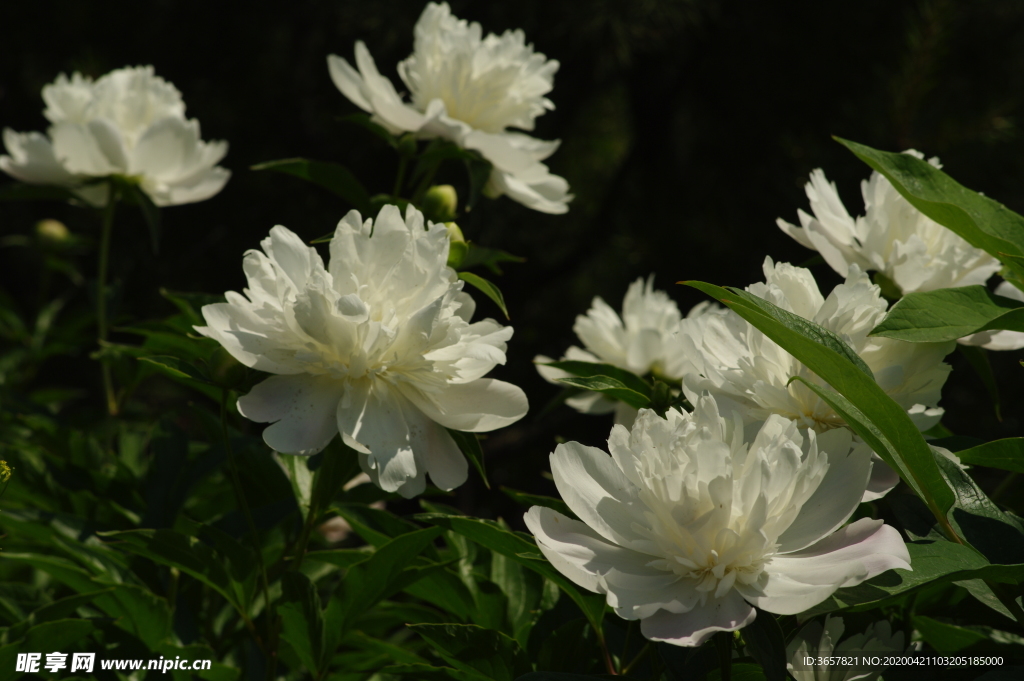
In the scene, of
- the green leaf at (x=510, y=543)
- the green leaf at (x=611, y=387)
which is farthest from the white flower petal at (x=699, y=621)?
the green leaf at (x=611, y=387)

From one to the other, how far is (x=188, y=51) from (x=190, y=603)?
6.83 ft

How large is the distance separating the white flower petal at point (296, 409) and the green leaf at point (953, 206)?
1.61 feet

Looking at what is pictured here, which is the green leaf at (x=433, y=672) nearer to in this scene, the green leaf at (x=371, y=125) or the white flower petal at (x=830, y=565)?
the white flower petal at (x=830, y=565)

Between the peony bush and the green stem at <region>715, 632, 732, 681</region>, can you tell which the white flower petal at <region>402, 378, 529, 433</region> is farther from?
the green stem at <region>715, 632, 732, 681</region>

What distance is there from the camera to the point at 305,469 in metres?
0.92

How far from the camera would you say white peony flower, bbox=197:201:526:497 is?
69cm

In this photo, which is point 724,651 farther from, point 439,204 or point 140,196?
point 140,196

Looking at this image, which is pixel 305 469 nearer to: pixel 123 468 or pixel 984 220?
pixel 123 468

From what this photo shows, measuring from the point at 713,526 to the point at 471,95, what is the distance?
72 cm

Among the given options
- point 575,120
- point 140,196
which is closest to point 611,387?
point 140,196

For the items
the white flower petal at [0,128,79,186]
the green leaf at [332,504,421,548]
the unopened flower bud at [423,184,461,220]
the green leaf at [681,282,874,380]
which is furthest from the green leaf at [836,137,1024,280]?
the white flower petal at [0,128,79,186]

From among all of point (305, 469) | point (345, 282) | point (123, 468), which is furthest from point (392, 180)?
point (345, 282)

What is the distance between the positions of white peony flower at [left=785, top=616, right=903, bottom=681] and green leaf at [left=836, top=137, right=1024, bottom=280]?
34 centimetres

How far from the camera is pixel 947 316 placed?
0.66 metres
